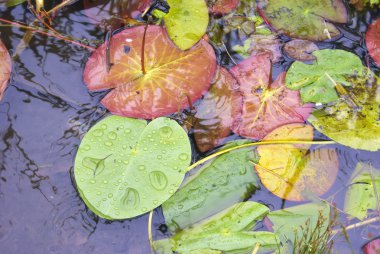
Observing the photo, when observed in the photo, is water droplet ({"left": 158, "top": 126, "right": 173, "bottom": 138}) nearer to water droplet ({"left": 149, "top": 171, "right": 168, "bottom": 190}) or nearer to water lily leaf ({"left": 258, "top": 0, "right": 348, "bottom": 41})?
water droplet ({"left": 149, "top": 171, "right": 168, "bottom": 190})

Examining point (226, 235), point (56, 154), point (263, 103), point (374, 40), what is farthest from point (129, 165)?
point (374, 40)

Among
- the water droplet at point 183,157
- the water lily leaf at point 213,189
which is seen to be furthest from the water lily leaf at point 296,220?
the water droplet at point 183,157

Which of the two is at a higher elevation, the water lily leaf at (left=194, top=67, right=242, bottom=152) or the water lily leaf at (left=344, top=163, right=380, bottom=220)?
the water lily leaf at (left=194, top=67, right=242, bottom=152)

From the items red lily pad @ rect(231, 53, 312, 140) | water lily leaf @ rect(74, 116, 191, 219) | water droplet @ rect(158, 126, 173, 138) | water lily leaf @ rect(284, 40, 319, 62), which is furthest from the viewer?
water lily leaf @ rect(284, 40, 319, 62)

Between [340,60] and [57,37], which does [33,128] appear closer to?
[57,37]

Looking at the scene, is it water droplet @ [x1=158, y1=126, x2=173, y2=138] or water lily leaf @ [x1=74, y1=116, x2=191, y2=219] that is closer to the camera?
water lily leaf @ [x1=74, y1=116, x2=191, y2=219]

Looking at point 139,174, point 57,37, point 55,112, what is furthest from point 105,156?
point 57,37

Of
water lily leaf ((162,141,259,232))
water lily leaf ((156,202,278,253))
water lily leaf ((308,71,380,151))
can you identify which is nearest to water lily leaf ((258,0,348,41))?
water lily leaf ((308,71,380,151))
